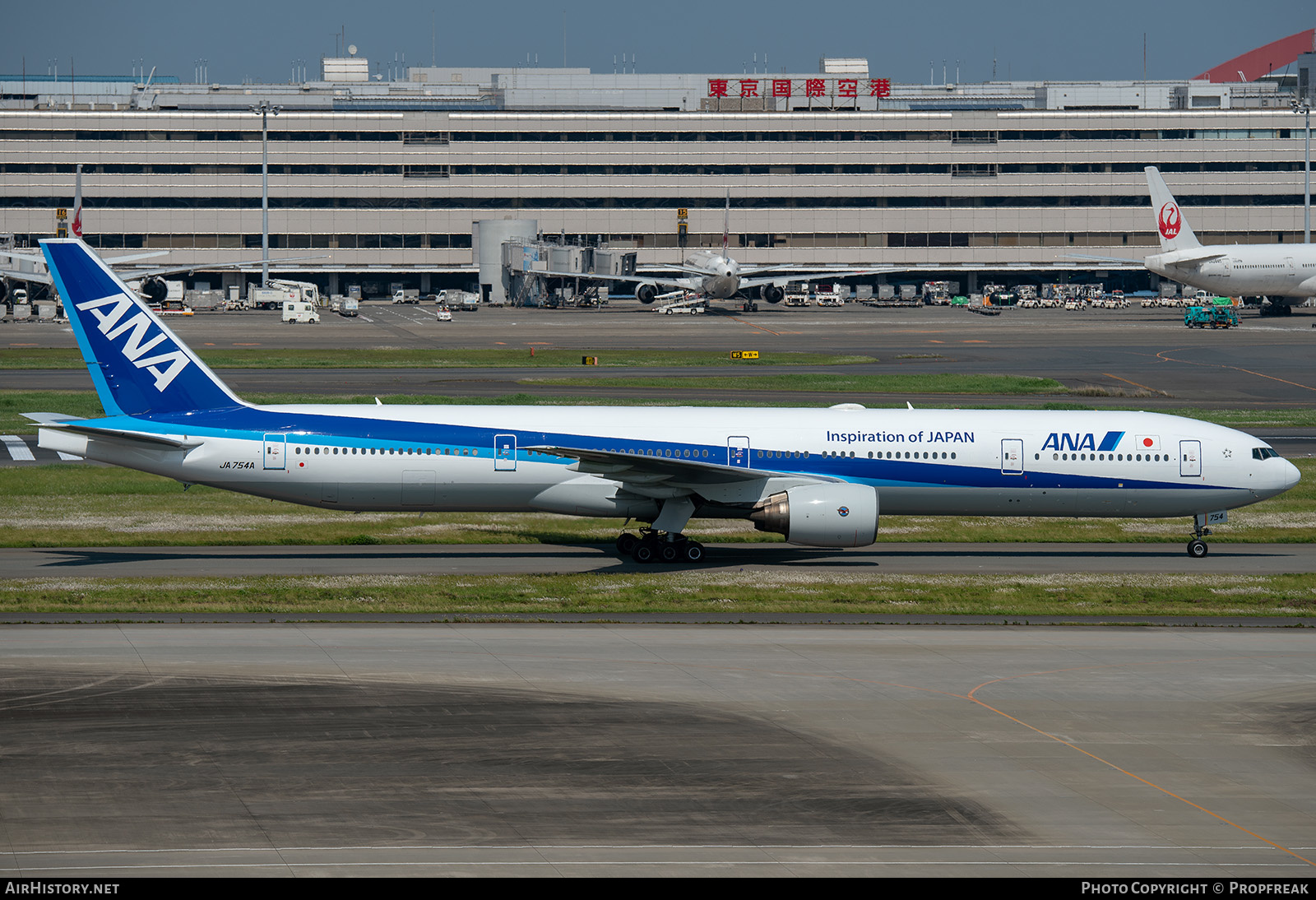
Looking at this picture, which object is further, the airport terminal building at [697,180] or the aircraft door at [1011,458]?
the airport terminal building at [697,180]

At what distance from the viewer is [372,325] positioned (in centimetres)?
12900

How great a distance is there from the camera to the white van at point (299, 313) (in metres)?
131

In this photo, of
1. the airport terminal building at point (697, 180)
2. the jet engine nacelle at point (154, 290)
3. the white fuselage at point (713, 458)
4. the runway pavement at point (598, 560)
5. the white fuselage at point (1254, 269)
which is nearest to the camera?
the runway pavement at point (598, 560)

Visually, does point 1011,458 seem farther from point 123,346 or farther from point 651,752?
point 123,346

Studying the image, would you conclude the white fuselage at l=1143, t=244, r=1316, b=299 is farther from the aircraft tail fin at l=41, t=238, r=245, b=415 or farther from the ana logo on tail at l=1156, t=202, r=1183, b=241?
the aircraft tail fin at l=41, t=238, r=245, b=415

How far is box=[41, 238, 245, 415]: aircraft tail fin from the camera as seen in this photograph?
3559 centimetres

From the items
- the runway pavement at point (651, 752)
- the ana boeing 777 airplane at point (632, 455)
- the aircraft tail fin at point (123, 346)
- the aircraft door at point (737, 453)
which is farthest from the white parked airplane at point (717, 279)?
the runway pavement at point (651, 752)

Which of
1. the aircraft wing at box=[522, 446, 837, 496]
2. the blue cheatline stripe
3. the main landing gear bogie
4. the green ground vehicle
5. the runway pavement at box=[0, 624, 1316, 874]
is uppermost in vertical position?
the green ground vehicle

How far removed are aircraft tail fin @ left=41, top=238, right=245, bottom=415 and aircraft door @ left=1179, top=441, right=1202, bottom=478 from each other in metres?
26.4

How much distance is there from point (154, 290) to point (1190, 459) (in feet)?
420

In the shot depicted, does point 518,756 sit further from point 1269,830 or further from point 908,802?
point 1269,830

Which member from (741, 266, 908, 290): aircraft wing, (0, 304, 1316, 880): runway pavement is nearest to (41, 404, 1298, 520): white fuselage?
(0, 304, 1316, 880): runway pavement

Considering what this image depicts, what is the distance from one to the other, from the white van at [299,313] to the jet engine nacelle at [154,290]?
845 inches

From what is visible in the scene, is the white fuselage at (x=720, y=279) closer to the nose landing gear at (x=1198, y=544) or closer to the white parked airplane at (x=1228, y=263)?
the white parked airplane at (x=1228, y=263)
